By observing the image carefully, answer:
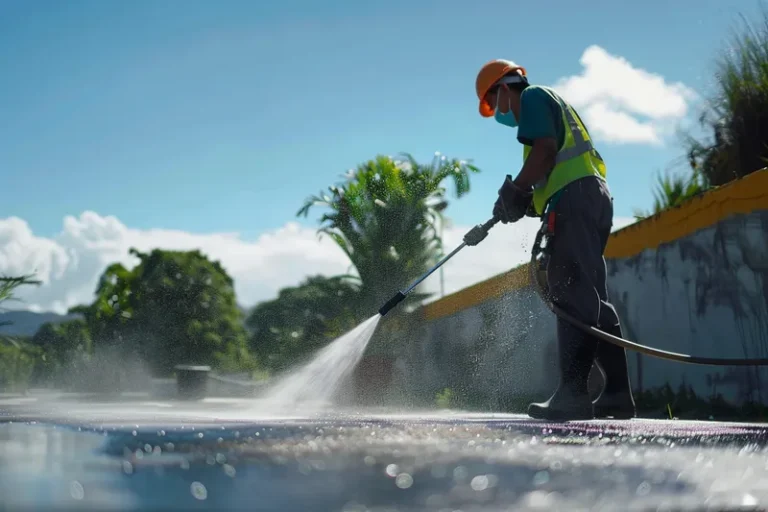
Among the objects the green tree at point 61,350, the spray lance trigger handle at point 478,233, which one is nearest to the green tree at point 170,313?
the green tree at point 61,350

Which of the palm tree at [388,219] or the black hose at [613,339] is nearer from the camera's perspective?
the black hose at [613,339]

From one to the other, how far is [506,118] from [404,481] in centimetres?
295

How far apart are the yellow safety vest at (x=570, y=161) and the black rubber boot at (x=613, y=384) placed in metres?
0.67

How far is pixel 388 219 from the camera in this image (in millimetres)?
17031

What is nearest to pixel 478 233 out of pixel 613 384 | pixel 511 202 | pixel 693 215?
pixel 511 202

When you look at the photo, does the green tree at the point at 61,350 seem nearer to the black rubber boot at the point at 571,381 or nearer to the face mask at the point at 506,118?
the face mask at the point at 506,118

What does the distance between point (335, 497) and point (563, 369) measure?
2.46 meters

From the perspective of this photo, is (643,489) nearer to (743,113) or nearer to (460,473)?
(460,473)

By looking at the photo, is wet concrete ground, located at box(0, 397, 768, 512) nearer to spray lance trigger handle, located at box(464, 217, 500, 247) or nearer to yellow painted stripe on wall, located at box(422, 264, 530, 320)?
spray lance trigger handle, located at box(464, 217, 500, 247)

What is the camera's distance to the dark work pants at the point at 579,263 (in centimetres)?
341

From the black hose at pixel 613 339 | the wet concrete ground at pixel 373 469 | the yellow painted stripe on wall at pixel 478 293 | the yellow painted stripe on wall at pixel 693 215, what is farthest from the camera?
the yellow painted stripe on wall at pixel 478 293

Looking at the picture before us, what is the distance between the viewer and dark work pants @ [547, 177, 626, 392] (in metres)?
3.41

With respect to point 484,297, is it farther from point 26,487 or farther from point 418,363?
point 26,487

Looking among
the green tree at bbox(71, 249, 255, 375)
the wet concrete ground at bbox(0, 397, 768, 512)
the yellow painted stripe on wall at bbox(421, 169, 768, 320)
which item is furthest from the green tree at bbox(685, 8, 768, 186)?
the green tree at bbox(71, 249, 255, 375)
